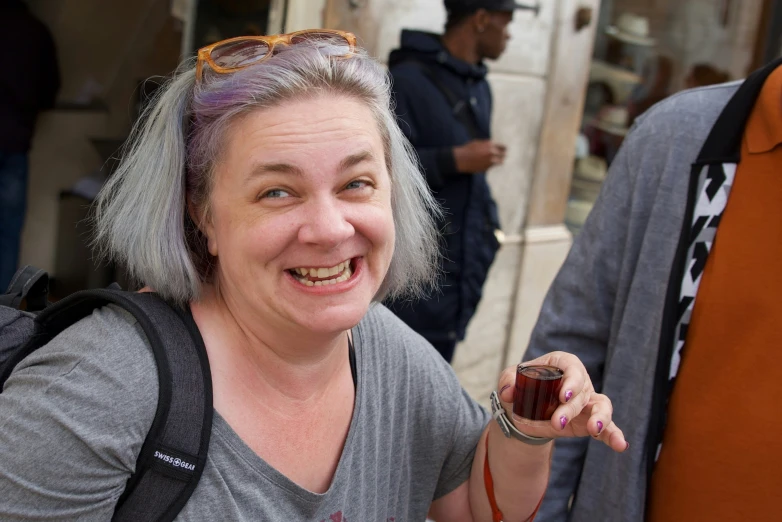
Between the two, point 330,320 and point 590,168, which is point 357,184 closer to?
point 330,320

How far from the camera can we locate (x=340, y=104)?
1.60 meters

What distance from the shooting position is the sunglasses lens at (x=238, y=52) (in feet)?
5.16

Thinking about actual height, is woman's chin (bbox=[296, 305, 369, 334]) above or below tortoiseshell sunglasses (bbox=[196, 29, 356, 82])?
below

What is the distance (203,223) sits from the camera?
1.65 metres

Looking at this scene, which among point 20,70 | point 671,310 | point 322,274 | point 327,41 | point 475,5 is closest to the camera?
point 322,274

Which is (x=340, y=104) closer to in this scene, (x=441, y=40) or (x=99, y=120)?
(x=441, y=40)

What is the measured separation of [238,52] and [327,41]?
7.3 inches

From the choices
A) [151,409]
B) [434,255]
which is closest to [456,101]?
[434,255]

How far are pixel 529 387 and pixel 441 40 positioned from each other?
8.92 feet

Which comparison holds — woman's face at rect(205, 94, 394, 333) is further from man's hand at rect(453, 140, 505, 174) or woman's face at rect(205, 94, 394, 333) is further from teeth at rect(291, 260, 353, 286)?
man's hand at rect(453, 140, 505, 174)

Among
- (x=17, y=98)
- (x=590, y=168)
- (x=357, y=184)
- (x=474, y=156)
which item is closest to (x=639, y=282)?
(x=357, y=184)

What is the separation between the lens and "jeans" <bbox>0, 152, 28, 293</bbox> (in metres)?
5.28

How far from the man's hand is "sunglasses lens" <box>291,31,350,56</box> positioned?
1981mm

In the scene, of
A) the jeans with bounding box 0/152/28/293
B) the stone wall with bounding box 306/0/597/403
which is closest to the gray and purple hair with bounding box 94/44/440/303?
the stone wall with bounding box 306/0/597/403
